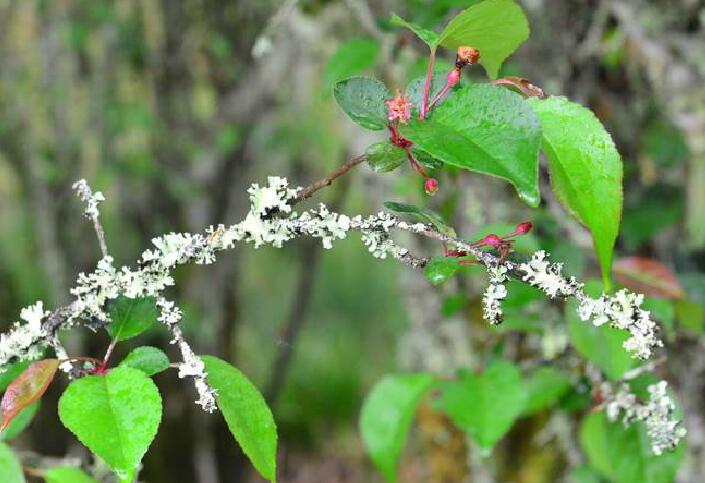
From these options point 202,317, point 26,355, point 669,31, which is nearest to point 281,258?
point 202,317

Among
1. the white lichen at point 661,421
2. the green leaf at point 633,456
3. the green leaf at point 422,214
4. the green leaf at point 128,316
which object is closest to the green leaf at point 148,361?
the green leaf at point 128,316

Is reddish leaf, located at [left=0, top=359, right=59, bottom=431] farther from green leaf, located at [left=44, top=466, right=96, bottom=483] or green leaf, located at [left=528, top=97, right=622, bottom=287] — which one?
green leaf, located at [left=528, top=97, right=622, bottom=287]

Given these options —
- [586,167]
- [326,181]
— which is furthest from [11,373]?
[586,167]

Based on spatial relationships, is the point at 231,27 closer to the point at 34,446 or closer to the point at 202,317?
the point at 202,317

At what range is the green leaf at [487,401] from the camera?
0.64m

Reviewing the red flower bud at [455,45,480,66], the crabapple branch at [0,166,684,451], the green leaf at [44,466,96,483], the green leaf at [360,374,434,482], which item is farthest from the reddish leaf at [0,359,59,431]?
the green leaf at [360,374,434,482]

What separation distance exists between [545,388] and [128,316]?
43 cm

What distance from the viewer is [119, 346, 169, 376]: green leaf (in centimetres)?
38

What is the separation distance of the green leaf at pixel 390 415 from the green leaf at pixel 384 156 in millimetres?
345

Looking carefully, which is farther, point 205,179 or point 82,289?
point 205,179

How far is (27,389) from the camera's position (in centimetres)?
37

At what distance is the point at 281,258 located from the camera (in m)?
3.06

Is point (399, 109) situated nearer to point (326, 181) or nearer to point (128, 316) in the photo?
point (326, 181)

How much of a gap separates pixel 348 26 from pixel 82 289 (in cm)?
113
